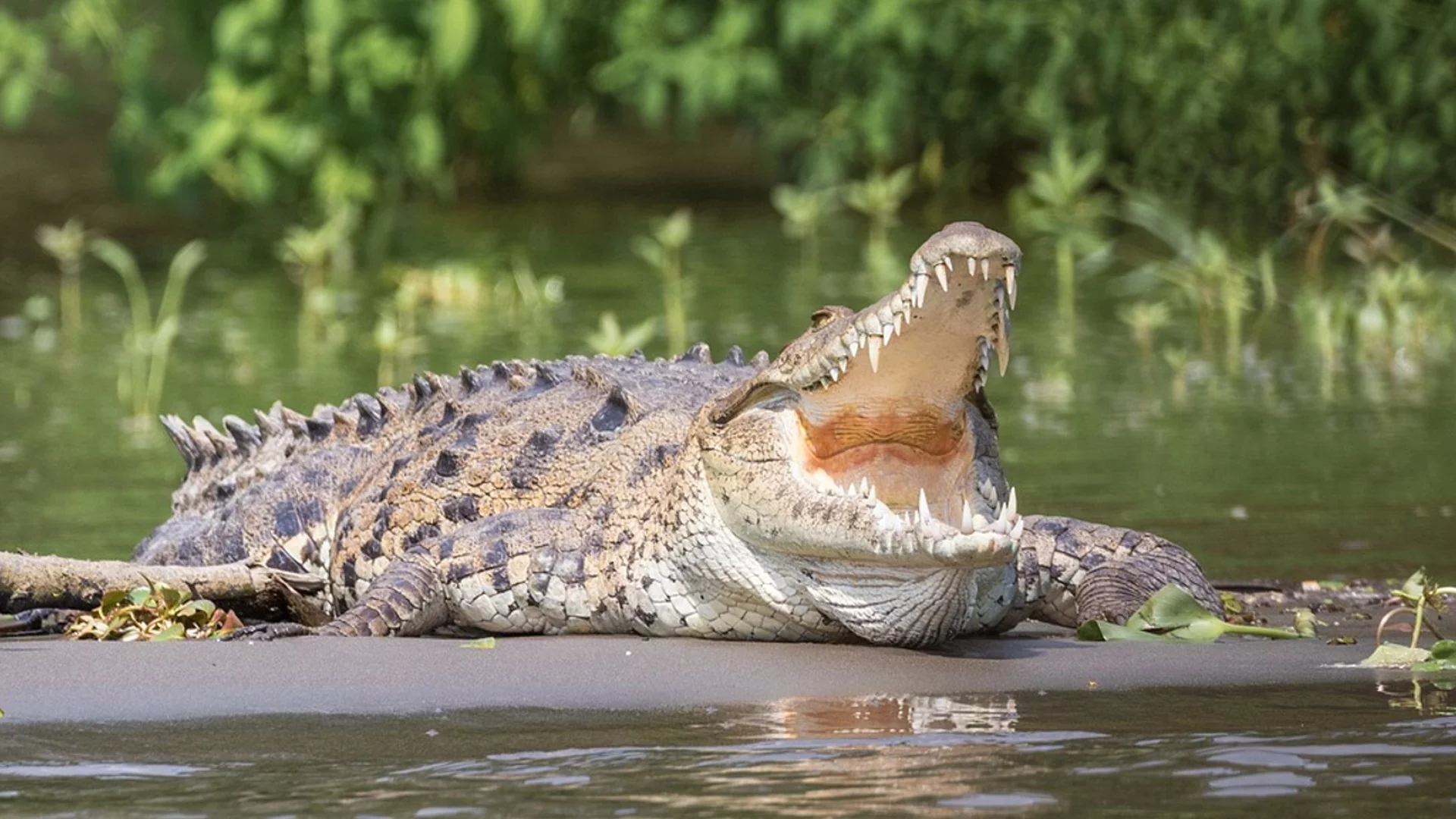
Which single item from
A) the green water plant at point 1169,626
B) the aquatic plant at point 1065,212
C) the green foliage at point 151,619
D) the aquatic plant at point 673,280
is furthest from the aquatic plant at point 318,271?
the green water plant at point 1169,626

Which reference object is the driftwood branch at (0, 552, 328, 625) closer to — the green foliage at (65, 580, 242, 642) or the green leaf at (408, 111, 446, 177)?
the green foliage at (65, 580, 242, 642)

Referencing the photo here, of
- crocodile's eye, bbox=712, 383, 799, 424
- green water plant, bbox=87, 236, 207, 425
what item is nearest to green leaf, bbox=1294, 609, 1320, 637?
crocodile's eye, bbox=712, 383, 799, 424

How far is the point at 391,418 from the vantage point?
7.16m

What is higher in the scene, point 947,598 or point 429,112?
point 429,112

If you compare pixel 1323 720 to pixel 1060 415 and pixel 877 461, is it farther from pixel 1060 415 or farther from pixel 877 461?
pixel 1060 415

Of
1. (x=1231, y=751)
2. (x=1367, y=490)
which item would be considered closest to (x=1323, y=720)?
(x=1231, y=751)

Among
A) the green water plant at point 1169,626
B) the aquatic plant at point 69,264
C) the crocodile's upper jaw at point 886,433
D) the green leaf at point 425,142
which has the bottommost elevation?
the green water plant at point 1169,626

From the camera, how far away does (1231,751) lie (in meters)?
4.43

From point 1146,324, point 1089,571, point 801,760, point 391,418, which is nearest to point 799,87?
point 1146,324

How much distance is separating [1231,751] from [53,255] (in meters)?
13.5

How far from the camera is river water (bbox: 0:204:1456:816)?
424cm

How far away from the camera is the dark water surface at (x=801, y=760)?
4.12 meters

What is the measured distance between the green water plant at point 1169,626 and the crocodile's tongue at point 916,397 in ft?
1.48

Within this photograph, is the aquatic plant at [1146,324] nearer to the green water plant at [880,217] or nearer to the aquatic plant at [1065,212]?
the aquatic plant at [1065,212]
